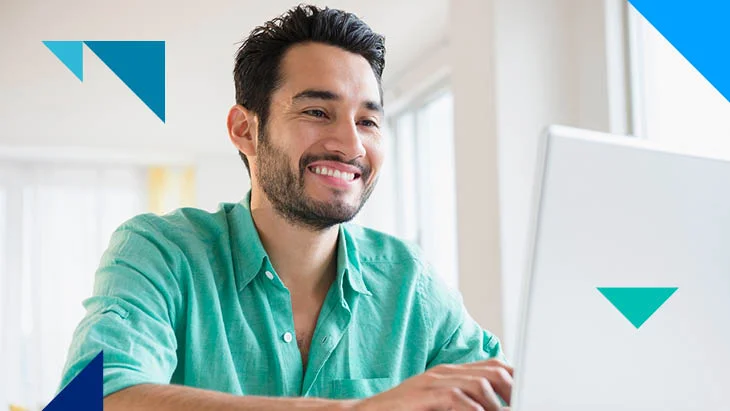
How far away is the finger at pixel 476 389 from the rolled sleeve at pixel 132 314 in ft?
1.30

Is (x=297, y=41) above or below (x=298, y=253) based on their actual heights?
above

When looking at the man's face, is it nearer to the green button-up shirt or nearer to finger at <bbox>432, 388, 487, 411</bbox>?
the green button-up shirt

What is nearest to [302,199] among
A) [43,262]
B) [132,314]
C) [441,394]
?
[132,314]

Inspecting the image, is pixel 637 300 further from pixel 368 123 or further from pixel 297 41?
pixel 297 41

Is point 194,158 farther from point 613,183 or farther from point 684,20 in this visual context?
point 613,183

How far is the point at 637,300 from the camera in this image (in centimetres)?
75

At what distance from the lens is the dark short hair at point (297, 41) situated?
1.59 m

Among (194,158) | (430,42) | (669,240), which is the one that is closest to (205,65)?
(430,42)

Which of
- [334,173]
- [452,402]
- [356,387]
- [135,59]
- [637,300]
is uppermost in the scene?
[135,59]

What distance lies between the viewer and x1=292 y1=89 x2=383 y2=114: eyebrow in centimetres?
148

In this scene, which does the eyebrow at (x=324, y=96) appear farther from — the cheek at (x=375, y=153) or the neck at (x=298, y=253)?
the neck at (x=298, y=253)

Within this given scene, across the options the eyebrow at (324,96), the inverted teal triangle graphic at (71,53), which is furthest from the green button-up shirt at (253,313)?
the inverted teal triangle graphic at (71,53)

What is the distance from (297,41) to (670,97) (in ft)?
4.64

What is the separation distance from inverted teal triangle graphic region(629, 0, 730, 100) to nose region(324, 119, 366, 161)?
124cm
